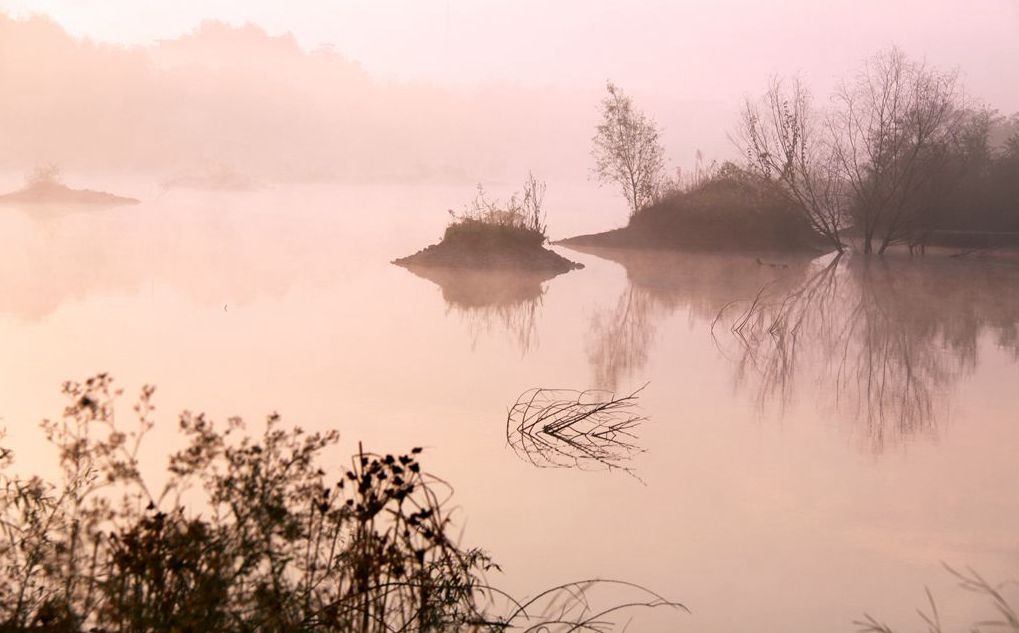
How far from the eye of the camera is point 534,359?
1113cm

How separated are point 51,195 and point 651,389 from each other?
36149 mm

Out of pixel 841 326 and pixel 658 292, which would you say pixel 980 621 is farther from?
pixel 658 292

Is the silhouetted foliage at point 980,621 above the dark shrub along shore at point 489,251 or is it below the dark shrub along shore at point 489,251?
below

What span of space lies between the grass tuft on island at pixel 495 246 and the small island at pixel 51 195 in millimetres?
22827

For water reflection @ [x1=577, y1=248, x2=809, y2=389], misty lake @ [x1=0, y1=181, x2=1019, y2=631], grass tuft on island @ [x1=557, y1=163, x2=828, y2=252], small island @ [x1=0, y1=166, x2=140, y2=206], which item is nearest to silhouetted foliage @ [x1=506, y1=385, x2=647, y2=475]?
misty lake @ [x1=0, y1=181, x2=1019, y2=631]

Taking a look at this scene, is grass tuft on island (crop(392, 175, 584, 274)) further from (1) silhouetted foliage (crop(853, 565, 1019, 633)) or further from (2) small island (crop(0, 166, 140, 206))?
(2) small island (crop(0, 166, 140, 206))

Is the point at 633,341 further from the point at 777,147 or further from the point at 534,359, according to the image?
the point at 777,147

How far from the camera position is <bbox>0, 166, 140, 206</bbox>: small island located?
130ft

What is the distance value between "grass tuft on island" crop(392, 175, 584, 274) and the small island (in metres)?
22.8

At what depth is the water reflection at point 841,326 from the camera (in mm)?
9609

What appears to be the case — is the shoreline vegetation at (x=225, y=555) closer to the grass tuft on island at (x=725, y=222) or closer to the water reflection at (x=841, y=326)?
the water reflection at (x=841, y=326)

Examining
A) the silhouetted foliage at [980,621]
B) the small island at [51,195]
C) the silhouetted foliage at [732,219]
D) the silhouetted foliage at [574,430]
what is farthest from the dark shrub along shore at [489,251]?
the small island at [51,195]

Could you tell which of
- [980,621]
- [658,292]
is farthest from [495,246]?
[980,621]

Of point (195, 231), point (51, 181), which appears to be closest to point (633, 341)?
point (195, 231)
